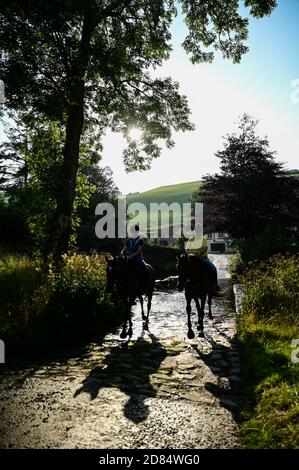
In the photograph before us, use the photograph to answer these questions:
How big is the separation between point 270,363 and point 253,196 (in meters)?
21.1

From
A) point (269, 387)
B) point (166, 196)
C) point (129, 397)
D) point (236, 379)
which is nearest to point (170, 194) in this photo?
point (166, 196)

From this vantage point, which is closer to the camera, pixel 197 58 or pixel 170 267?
pixel 197 58

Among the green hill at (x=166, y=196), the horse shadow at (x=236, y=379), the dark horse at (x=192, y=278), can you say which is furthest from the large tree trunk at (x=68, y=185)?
the green hill at (x=166, y=196)

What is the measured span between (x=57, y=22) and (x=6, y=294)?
947cm

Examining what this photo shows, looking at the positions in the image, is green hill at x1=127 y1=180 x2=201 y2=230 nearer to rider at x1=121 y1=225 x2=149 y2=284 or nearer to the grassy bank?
the grassy bank

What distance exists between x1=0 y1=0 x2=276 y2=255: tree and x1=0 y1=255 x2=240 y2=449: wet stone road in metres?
8.56

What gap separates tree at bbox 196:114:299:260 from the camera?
26.5 metres

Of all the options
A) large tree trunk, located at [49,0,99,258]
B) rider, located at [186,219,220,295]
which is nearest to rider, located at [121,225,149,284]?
rider, located at [186,219,220,295]

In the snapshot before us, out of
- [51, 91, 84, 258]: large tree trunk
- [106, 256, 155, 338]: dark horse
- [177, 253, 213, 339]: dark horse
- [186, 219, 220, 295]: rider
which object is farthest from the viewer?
[51, 91, 84, 258]: large tree trunk

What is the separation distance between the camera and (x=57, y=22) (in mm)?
12078

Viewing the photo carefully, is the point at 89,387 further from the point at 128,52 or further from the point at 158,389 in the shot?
the point at 128,52

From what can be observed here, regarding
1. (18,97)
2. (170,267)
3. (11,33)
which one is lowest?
(170,267)

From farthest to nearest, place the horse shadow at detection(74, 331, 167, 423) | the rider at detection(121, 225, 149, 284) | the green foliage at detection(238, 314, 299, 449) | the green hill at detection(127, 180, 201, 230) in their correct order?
the green hill at detection(127, 180, 201, 230) < the rider at detection(121, 225, 149, 284) < the horse shadow at detection(74, 331, 167, 423) < the green foliage at detection(238, 314, 299, 449)
